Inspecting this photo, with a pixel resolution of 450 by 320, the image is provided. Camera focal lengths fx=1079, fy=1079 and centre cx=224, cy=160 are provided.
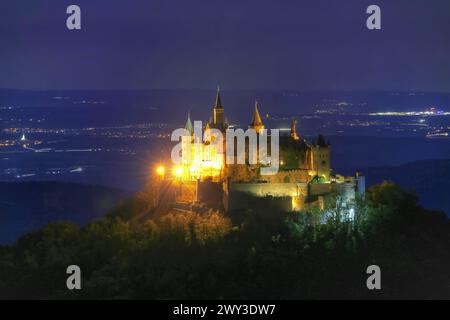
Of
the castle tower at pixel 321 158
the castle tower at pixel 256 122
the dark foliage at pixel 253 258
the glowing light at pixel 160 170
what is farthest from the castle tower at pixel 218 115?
the dark foliage at pixel 253 258

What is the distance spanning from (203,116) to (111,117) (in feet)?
103

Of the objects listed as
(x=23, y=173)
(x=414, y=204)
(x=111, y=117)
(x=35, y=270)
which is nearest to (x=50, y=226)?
(x=35, y=270)

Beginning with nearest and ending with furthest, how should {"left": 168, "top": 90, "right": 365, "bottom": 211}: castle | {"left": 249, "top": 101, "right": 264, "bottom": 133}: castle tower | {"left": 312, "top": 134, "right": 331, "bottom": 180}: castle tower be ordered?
{"left": 168, "top": 90, "right": 365, "bottom": 211}: castle, {"left": 312, "top": 134, "right": 331, "bottom": 180}: castle tower, {"left": 249, "top": 101, "right": 264, "bottom": 133}: castle tower

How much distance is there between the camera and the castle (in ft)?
130

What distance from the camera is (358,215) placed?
3925 centimetres

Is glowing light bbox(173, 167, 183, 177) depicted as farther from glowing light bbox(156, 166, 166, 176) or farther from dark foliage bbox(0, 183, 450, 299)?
dark foliage bbox(0, 183, 450, 299)

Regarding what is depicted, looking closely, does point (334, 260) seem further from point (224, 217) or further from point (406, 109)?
point (406, 109)

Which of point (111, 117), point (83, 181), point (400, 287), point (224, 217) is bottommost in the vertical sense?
point (400, 287)

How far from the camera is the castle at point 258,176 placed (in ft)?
130

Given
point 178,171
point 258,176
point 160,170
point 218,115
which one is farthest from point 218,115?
point 258,176

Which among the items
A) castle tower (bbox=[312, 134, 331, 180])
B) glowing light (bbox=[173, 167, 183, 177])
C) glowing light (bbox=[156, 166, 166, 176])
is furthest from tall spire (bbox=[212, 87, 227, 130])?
castle tower (bbox=[312, 134, 331, 180])

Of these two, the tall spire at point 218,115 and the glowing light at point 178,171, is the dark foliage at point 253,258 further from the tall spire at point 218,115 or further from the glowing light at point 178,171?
the tall spire at point 218,115

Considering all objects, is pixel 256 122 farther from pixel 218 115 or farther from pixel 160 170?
pixel 160 170

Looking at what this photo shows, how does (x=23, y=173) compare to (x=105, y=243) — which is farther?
(x=23, y=173)
